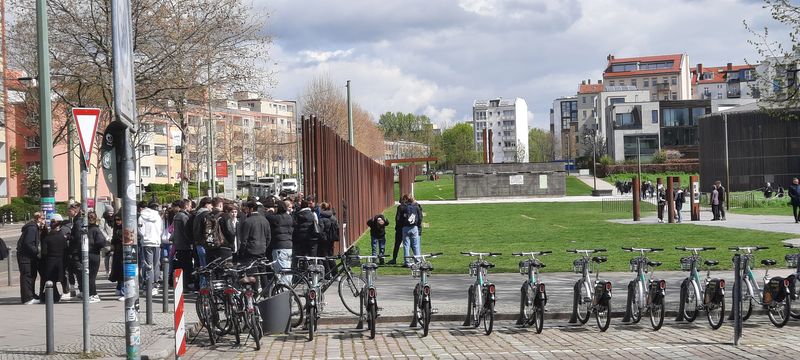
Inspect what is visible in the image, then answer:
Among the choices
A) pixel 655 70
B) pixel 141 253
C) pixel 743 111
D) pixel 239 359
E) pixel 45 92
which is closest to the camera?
pixel 239 359

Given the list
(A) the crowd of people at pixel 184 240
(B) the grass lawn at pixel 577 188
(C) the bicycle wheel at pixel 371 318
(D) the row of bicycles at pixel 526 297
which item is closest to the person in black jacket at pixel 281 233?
(A) the crowd of people at pixel 184 240

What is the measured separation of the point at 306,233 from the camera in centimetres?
1786

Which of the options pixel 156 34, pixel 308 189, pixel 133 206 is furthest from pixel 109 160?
pixel 156 34

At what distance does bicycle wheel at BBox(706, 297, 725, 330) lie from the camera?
468 inches

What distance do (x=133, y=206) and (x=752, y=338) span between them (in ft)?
24.6

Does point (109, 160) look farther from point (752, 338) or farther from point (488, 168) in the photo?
point (488, 168)

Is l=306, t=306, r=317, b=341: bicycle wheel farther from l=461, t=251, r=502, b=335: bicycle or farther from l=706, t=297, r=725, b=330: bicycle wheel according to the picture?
l=706, t=297, r=725, b=330: bicycle wheel

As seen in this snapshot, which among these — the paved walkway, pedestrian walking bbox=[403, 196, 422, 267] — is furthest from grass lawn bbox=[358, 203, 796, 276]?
the paved walkway

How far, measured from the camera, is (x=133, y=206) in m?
9.08

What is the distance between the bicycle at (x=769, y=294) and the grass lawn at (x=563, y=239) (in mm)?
7681

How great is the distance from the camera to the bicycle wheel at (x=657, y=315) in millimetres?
11938

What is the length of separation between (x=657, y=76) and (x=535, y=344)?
154085 millimetres

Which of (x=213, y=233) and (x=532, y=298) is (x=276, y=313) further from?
(x=213, y=233)

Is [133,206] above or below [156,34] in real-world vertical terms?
below
